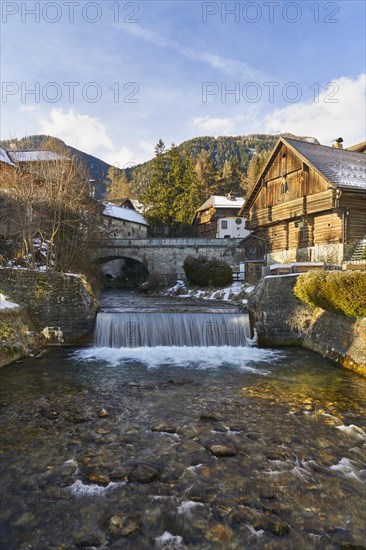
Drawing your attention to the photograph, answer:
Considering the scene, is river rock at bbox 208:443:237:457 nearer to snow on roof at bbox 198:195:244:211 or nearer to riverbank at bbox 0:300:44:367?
riverbank at bbox 0:300:44:367

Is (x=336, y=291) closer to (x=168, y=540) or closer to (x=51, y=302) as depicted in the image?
(x=168, y=540)

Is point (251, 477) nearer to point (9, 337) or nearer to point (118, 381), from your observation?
point (118, 381)

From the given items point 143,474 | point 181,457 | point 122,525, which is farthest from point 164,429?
point 122,525

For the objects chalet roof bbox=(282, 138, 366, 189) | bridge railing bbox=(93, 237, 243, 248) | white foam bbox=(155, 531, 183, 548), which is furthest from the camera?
bridge railing bbox=(93, 237, 243, 248)

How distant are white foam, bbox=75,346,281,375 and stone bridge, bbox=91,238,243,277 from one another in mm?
25434

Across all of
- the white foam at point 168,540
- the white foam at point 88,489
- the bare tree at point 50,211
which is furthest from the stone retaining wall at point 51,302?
the white foam at point 168,540

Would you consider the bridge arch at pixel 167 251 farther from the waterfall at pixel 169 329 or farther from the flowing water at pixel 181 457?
the flowing water at pixel 181 457

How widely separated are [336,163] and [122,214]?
1384 inches

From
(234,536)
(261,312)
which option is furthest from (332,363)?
(234,536)

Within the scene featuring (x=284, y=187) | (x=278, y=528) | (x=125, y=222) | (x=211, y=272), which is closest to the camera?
(x=278, y=528)

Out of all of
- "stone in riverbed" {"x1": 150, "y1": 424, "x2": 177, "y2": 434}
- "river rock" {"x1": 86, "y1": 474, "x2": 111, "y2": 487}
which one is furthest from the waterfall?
"river rock" {"x1": 86, "y1": 474, "x2": 111, "y2": 487}

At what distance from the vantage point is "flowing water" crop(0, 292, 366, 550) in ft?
14.1

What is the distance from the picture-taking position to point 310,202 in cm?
2441

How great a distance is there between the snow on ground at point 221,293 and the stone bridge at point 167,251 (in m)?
7.17
